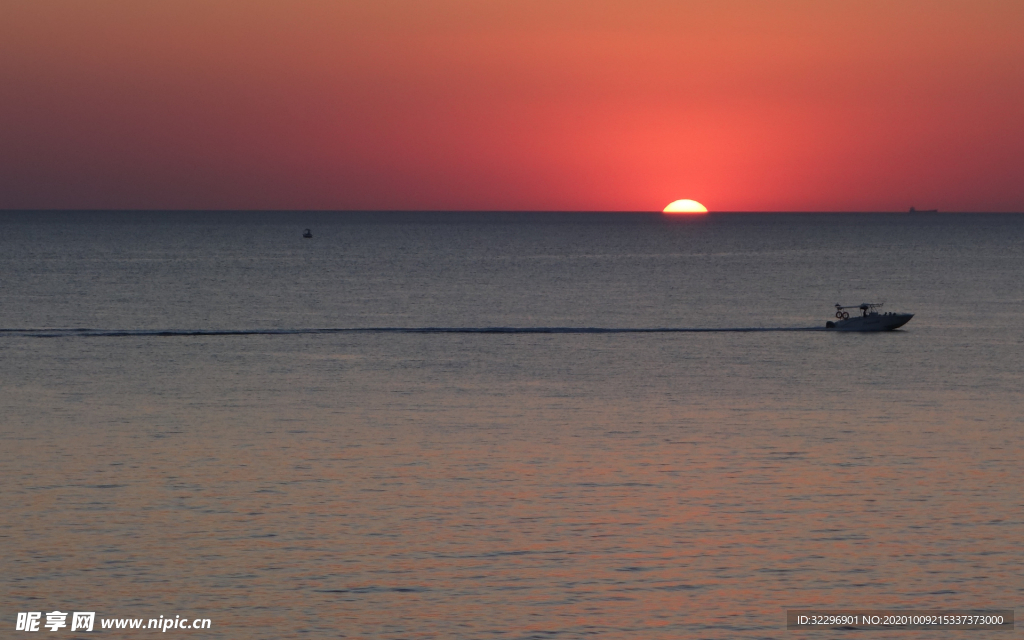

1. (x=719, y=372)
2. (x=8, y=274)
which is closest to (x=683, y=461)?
(x=719, y=372)

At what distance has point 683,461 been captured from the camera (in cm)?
4572

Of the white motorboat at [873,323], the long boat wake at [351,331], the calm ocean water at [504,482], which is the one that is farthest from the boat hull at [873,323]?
the calm ocean water at [504,482]

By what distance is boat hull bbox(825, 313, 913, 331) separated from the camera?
103 meters

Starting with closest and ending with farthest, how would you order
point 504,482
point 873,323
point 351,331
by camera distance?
1. point 504,482
2. point 351,331
3. point 873,323

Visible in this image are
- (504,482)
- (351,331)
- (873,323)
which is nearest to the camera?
(504,482)

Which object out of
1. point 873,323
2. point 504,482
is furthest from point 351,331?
point 504,482

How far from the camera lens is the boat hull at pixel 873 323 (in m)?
103

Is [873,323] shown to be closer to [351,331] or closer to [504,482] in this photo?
[351,331]

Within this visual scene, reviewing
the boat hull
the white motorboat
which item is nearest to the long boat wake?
the white motorboat

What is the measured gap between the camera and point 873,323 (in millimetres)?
103375

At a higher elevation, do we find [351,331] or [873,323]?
[873,323]

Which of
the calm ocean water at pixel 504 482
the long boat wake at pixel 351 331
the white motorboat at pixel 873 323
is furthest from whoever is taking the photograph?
the white motorboat at pixel 873 323

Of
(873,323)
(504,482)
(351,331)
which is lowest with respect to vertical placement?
(504,482)

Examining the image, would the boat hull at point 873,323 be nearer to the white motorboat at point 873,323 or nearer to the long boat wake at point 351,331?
the white motorboat at point 873,323
